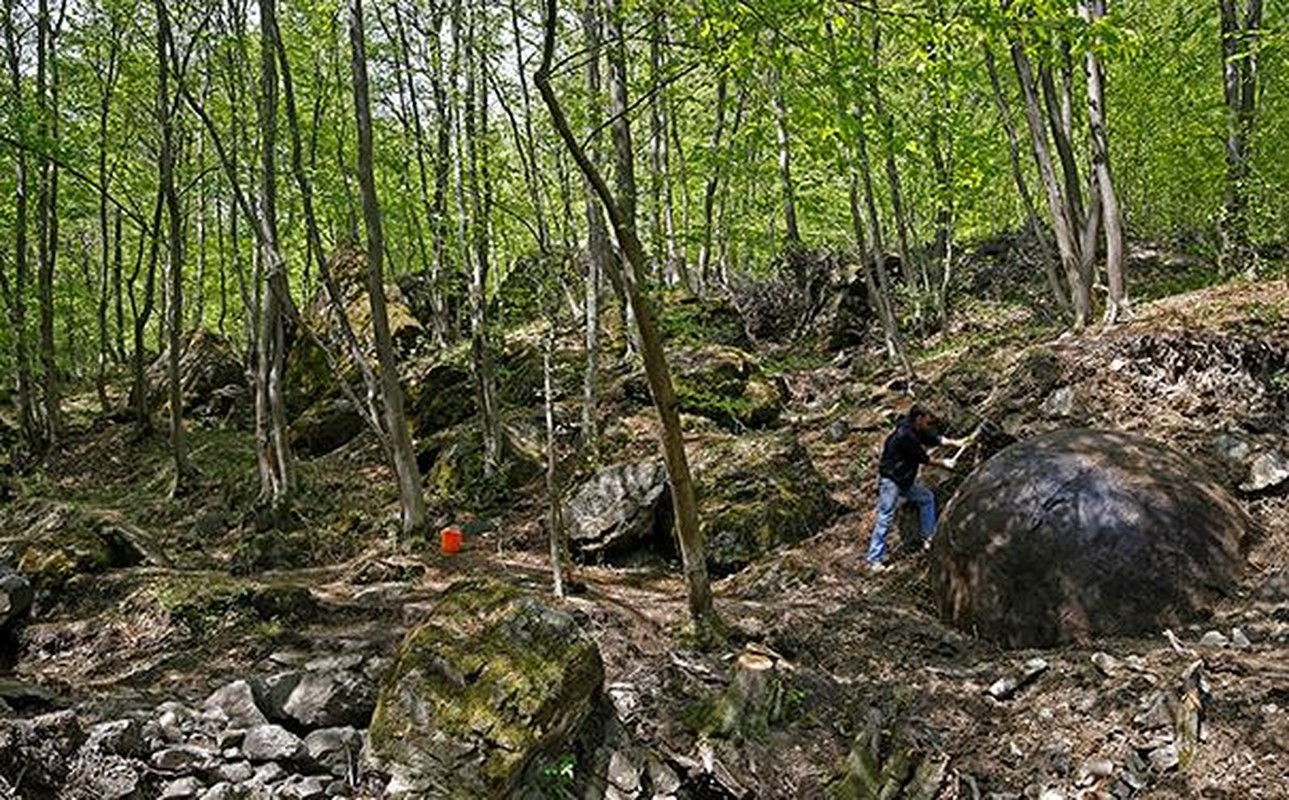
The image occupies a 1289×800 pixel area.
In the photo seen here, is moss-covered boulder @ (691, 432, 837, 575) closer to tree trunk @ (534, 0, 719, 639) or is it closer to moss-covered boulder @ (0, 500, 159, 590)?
tree trunk @ (534, 0, 719, 639)

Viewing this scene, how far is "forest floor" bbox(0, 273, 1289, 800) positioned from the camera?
16.1 ft

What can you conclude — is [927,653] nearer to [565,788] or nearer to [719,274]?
[565,788]

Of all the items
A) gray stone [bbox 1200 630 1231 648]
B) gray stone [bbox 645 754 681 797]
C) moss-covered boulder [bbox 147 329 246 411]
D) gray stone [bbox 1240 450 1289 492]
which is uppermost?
moss-covered boulder [bbox 147 329 246 411]

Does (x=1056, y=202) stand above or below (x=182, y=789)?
above

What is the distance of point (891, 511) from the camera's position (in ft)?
26.6

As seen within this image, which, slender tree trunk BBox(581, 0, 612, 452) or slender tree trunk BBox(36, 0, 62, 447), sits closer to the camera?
slender tree trunk BBox(581, 0, 612, 452)

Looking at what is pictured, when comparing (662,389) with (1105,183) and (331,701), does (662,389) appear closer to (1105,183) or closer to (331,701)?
(331,701)

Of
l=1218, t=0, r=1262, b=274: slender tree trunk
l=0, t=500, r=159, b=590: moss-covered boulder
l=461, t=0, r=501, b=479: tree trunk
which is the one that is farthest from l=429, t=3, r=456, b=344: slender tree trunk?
l=1218, t=0, r=1262, b=274: slender tree trunk

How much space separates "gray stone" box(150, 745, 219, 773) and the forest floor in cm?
68

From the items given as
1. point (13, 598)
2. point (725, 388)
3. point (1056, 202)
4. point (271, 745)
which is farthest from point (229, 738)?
point (1056, 202)

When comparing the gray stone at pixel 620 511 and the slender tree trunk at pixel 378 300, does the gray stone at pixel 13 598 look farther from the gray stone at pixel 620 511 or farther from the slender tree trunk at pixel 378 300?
the gray stone at pixel 620 511

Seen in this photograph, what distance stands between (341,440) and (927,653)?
11.9 metres

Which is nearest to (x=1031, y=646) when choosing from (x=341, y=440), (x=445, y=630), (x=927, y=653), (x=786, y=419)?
(x=927, y=653)

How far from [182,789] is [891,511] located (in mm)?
6201
